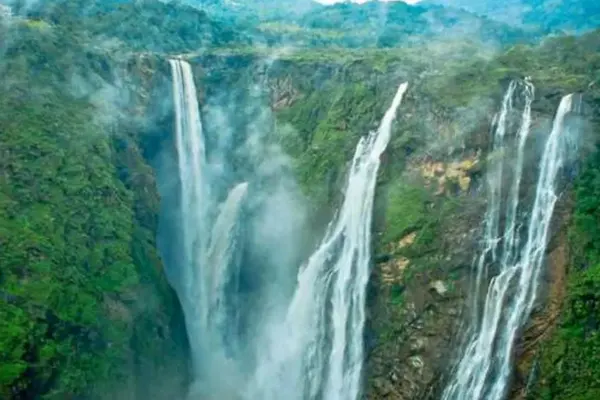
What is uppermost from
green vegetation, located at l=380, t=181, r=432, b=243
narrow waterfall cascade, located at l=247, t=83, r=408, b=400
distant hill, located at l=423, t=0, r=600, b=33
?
distant hill, located at l=423, t=0, r=600, b=33

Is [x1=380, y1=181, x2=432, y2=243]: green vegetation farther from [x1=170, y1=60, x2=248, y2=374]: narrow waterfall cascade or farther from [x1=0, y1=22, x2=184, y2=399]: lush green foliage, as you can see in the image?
[x1=0, y1=22, x2=184, y2=399]: lush green foliage

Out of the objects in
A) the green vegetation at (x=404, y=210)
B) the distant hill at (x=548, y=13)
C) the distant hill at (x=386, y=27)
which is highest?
the distant hill at (x=548, y=13)

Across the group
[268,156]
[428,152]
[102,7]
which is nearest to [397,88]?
[428,152]

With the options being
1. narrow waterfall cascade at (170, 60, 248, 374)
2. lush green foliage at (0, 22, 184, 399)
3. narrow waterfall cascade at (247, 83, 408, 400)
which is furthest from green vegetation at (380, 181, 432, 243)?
lush green foliage at (0, 22, 184, 399)

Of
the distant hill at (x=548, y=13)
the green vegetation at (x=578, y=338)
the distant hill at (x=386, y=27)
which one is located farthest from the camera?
the distant hill at (x=548, y=13)

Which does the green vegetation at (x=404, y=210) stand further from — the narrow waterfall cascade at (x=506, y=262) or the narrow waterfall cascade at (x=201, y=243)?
the narrow waterfall cascade at (x=201, y=243)

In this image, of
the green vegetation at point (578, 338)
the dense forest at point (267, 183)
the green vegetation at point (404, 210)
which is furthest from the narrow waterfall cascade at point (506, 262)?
the green vegetation at point (404, 210)

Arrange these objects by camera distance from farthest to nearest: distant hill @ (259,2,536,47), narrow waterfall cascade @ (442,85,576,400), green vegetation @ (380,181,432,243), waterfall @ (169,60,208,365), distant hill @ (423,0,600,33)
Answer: distant hill @ (423,0,600,33)
distant hill @ (259,2,536,47)
waterfall @ (169,60,208,365)
green vegetation @ (380,181,432,243)
narrow waterfall cascade @ (442,85,576,400)
